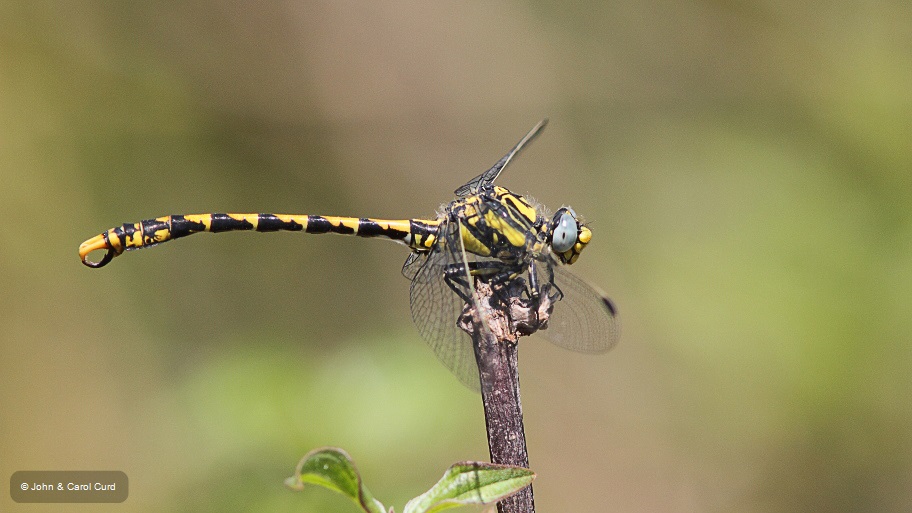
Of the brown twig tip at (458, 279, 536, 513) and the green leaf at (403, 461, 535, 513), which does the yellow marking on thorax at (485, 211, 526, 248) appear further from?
the green leaf at (403, 461, 535, 513)

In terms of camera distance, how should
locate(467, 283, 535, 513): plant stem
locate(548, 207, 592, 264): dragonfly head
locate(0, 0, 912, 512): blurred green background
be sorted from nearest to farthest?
locate(467, 283, 535, 513): plant stem → locate(548, 207, 592, 264): dragonfly head → locate(0, 0, 912, 512): blurred green background

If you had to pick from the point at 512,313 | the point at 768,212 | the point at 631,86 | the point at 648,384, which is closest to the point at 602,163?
the point at 631,86

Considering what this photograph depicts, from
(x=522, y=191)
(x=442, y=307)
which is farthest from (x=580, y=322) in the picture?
(x=522, y=191)

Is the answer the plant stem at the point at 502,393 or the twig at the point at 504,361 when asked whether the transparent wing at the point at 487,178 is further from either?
the plant stem at the point at 502,393

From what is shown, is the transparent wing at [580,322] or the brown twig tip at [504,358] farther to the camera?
the transparent wing at [580,322]

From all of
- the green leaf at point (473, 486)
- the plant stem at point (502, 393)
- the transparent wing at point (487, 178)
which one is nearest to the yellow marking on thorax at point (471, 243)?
the transparent wing at point (487, 178)

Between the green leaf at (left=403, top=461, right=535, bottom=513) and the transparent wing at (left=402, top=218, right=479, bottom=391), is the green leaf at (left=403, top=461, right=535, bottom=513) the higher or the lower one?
the lower one

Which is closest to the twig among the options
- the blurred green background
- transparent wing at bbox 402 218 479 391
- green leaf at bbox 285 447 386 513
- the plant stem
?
the plant stem

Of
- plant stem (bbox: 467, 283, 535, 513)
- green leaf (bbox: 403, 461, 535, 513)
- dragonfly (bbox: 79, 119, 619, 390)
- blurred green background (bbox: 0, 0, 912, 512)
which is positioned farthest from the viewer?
blurred green background (bbox: 0, 0, 912, 512)

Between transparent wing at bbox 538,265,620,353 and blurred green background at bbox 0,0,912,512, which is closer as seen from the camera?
transparent wing at bbox 538,265,620,353
